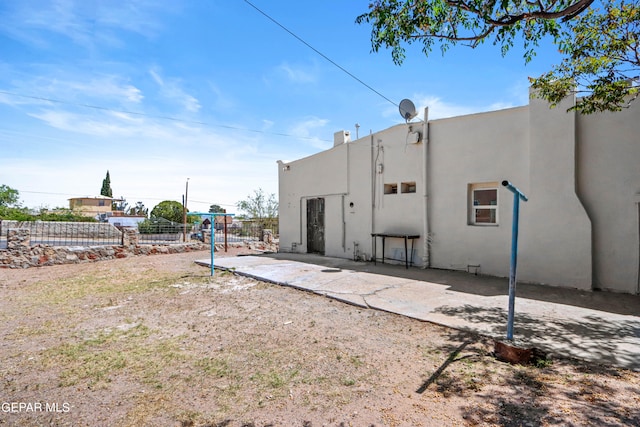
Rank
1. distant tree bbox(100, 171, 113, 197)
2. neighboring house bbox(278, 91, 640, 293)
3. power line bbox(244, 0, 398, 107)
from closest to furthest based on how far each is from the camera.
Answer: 1. neighboring house bbox(278, 91, 640, 293)
2. power line bbox(244, 0, 398, 107)
3. distant tree bbox(100, 171, 113, 197)

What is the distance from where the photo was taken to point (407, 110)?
912 cm

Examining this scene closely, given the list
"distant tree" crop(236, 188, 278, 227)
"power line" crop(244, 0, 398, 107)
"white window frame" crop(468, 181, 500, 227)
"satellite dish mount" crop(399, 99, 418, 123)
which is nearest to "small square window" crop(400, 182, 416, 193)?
"white window frame" crop(468, 181, 500, 227)

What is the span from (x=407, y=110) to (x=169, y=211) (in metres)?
34.9

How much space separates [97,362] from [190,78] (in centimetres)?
971

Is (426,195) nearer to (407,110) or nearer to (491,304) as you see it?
(407,110)

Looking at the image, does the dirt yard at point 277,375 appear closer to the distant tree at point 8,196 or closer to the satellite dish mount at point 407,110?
the satellite dish mount at point 407,110

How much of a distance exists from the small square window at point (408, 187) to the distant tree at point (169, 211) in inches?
1297

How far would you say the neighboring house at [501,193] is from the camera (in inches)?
244

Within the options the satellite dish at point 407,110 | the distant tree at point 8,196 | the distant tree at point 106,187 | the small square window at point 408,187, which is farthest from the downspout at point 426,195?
the distant tree at point 106,187

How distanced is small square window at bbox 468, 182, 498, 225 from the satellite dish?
103 inches

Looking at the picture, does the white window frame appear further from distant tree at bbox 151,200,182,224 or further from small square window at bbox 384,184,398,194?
distant tree at bbox 151,200,182,224

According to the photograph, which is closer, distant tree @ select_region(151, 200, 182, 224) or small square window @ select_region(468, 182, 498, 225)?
small square window @ select_region(468, 182, 498, 225)

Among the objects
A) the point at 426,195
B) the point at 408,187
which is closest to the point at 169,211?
the point at 408,187

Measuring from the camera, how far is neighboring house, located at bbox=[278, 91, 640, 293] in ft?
20.3
